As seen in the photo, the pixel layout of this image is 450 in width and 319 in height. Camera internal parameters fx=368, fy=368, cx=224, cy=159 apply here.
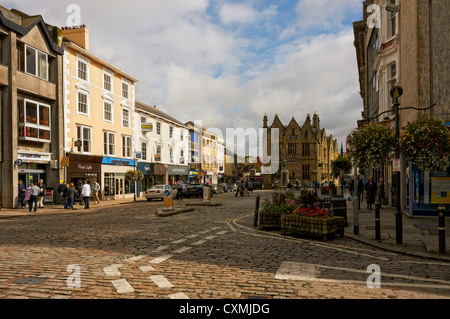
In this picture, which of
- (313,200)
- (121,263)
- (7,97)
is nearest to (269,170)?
(7,97)

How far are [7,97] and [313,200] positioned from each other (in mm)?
19406

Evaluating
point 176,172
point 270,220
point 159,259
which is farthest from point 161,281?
point 176,172

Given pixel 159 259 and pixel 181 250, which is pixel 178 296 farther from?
pixel 181 250

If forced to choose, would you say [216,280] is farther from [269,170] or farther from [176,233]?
[269,170]

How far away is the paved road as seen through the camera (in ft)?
17.3

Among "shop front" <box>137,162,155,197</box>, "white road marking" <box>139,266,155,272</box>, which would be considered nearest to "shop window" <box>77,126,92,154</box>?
"shop front" <box>137,162,155,197</box>

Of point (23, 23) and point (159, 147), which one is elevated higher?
point (23, 23)

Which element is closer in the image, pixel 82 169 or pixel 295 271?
pixel 295 271

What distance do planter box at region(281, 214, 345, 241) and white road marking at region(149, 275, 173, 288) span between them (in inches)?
208

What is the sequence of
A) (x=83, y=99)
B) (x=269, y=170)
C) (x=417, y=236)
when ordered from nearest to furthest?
(x=417, y=236) < (x=83, y=99) < (x=269, y=170)

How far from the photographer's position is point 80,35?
31.0m

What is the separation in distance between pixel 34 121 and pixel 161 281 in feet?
72.3

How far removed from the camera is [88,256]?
25.2 feet

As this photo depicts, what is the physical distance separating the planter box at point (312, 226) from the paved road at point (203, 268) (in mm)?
324
